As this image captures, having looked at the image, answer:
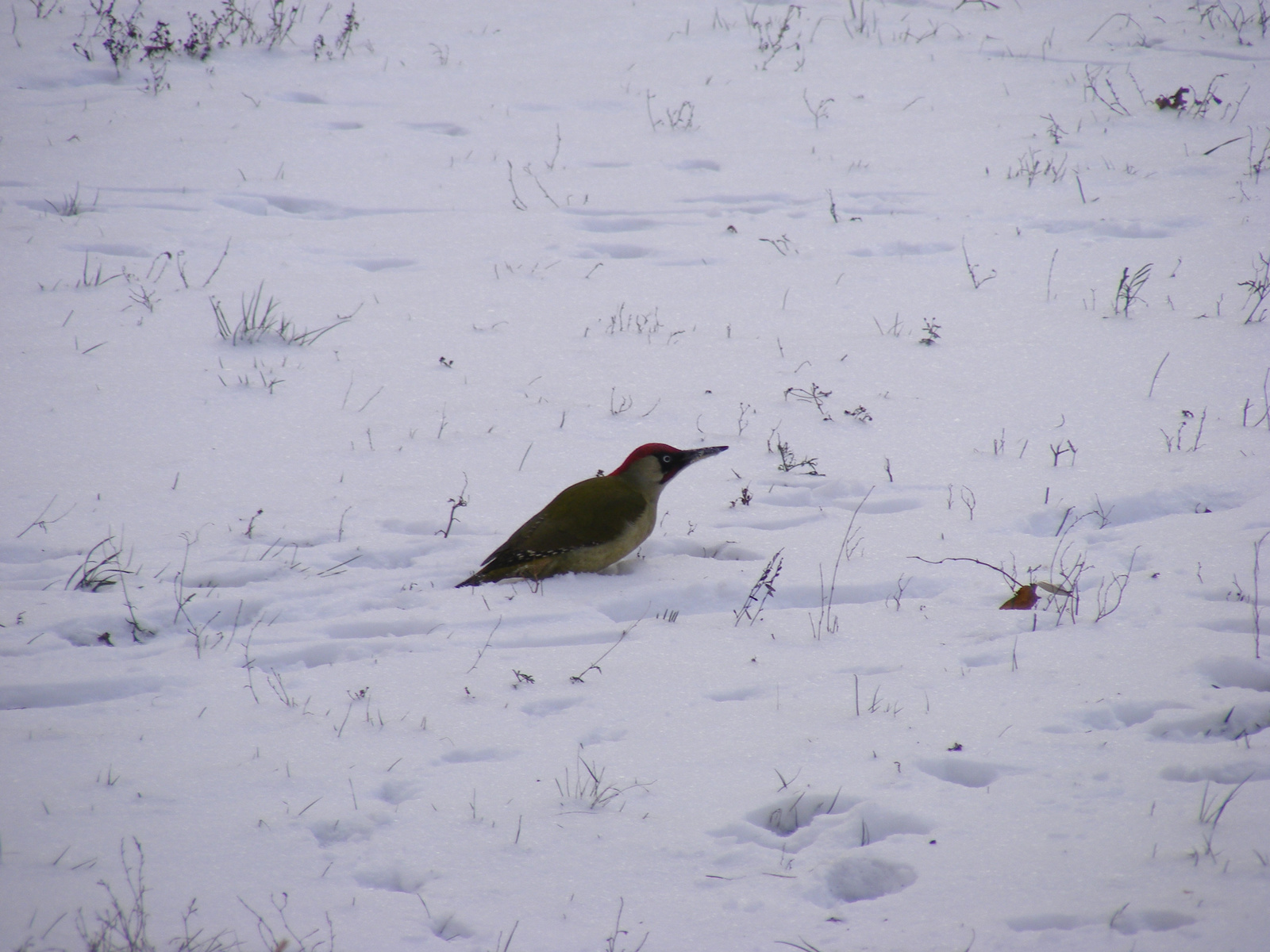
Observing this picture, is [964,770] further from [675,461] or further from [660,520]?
[660,520]

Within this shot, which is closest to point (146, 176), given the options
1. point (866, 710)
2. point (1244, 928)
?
point (866, 710)

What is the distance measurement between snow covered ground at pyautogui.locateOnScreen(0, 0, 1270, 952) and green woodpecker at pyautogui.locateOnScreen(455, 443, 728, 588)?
0.15 meters

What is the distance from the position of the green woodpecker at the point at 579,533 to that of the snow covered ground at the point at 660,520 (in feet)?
0.50

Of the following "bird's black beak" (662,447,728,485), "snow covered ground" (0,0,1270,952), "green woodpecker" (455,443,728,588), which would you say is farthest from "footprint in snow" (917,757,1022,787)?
"bird's black beak" (662,447,728,485)

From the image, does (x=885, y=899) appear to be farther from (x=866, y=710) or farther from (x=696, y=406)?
(x=696, y=406)

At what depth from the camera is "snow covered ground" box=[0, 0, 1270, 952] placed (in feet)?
9.94

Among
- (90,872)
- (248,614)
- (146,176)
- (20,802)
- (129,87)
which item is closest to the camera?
(90,872)

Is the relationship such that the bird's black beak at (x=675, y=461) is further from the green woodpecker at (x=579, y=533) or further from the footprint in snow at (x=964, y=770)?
the footprint in snow at (x=964, y=770)

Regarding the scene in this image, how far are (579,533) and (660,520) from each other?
34.7 inches


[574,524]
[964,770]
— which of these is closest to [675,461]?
[574,524]

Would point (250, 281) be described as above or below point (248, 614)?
above

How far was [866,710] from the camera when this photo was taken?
12.4 feet

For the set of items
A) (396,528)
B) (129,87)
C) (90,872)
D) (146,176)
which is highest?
(129,87)

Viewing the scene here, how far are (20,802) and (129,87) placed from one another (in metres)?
11.4
